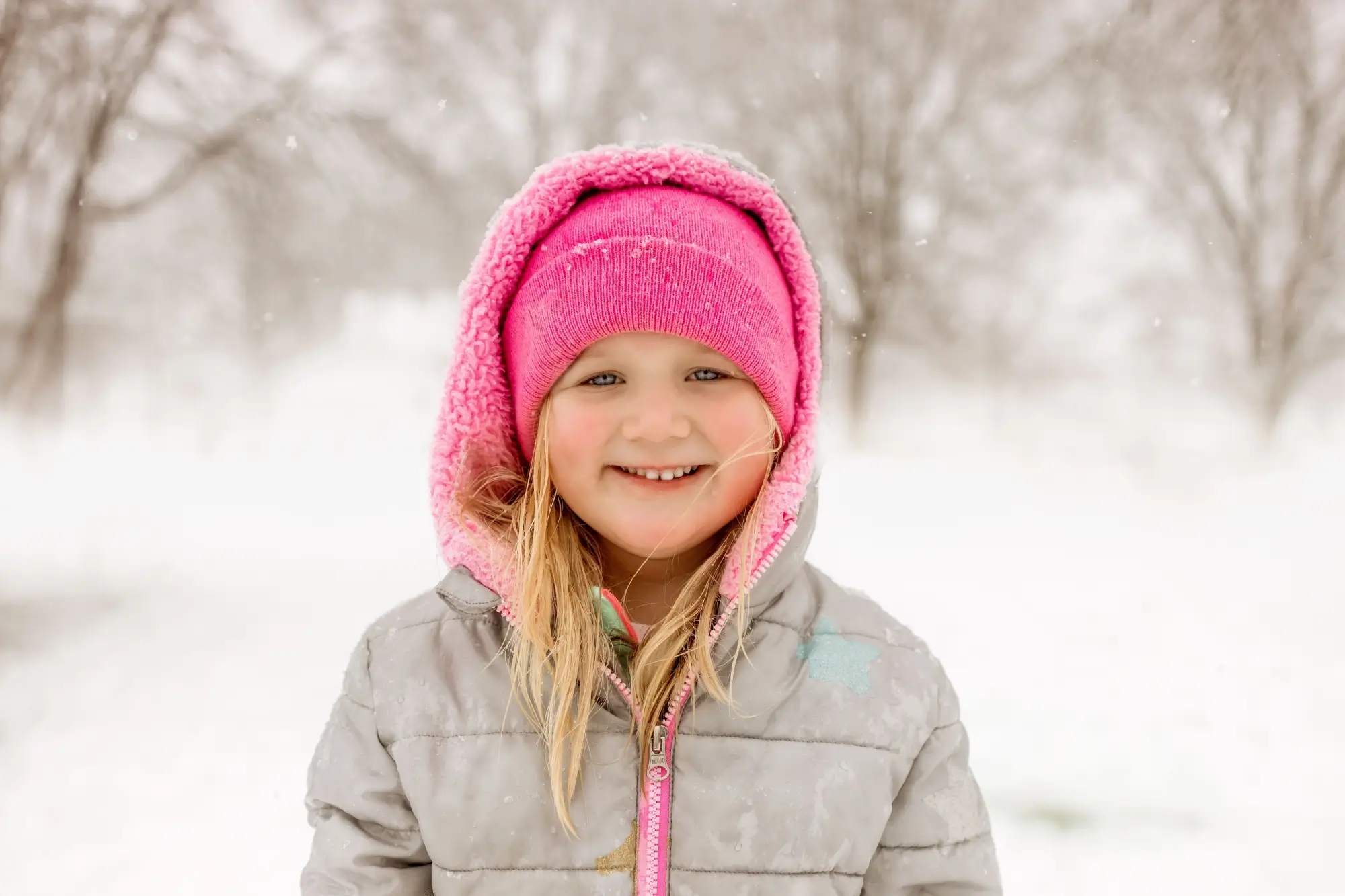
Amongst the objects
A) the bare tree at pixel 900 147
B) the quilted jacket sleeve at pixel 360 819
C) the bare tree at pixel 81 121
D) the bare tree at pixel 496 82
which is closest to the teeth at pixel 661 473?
the quilted jacket sleeve at pixel 360 819

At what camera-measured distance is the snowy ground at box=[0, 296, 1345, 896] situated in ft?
6.19

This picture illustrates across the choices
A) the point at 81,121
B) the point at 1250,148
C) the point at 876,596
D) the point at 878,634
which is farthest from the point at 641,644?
the point at 1250,148

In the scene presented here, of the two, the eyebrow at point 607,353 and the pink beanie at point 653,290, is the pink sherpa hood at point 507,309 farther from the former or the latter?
the eyebrow at point 607,353

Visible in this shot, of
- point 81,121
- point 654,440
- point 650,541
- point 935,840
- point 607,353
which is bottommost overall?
point 935,840

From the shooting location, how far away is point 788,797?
3.41 ft

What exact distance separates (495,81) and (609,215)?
67.8 inches

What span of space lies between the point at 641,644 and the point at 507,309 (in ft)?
1.65

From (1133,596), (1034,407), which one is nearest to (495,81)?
(1034,407)

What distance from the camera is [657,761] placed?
103 cm

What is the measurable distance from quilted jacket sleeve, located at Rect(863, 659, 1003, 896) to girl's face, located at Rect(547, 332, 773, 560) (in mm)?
451

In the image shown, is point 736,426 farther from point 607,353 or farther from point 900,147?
point 900,147

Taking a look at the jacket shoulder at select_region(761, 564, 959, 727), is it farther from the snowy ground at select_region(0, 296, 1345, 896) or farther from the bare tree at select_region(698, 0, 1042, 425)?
the bare tree at select_region(698, 0, 1042, 425)

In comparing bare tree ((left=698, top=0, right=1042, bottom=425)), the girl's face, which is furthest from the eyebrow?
bare tree ((left=698, top=0, right=1042, bottom=425))

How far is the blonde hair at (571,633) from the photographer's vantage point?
3.40ft
